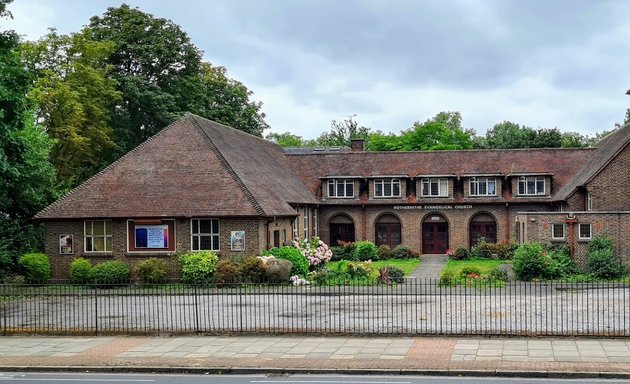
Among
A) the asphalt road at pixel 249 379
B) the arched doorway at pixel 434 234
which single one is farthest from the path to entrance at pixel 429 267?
the asphalt road at pixel 249 379

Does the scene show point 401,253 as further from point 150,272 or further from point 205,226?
point 150,272

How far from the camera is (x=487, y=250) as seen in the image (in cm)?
4794

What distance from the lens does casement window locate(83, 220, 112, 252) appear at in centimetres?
3662

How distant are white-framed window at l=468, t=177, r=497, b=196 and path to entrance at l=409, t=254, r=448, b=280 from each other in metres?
4.93

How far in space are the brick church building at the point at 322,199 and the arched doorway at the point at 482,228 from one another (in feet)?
0.22

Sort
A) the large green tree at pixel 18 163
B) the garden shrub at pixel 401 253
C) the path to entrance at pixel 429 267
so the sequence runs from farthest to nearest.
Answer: the garden shrub at pixel 401 253 < the path to entrance at pixel 429 267 < the large green tree at pixel 18 163

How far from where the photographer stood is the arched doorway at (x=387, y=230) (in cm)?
5266

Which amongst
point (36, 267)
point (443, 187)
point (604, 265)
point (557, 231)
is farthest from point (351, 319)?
point (443, 187)

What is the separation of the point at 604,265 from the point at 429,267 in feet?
35.3

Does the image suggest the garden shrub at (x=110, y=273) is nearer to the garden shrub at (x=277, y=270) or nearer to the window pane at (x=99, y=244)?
the window pane at (x=99, y=244)

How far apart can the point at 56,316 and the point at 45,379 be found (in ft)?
27.8

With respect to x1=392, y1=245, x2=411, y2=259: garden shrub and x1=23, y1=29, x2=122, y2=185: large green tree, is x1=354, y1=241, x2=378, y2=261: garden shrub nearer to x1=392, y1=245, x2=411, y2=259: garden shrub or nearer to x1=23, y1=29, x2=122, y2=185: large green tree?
x1=392, y1=245, x2=411, y2=259: garden shrub

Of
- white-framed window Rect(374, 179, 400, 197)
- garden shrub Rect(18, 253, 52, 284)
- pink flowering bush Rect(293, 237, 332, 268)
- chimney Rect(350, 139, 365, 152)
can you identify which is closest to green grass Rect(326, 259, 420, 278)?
pink flowering bush Rect(293, 237, 332, 268)

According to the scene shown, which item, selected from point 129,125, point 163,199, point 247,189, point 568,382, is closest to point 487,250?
point 247,189
